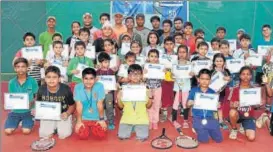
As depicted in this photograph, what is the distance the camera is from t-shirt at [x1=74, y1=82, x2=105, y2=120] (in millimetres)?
4281

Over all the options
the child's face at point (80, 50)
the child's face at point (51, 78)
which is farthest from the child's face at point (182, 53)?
the child's face at point (51, 78)

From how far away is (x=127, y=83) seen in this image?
448cm

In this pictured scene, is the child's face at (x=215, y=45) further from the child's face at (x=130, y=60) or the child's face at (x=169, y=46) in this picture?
the child's face at (x=130, y=60)

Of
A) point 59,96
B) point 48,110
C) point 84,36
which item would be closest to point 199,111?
point 59,96

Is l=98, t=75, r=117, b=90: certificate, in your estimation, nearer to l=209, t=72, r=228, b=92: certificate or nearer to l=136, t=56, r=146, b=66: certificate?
l=136, t=56, r=146, b=66: certificate

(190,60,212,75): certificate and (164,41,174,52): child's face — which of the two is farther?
(164,41,174,52): child's face

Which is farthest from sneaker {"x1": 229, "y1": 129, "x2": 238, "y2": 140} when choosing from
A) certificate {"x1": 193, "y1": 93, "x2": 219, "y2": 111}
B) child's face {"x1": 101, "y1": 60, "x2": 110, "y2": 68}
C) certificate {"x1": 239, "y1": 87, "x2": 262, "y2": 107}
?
child's face {"x1": 101, "y1": 60, "x2": 110, "y2": 68}

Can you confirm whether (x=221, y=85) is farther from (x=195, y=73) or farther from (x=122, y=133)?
(x=122, y=133)

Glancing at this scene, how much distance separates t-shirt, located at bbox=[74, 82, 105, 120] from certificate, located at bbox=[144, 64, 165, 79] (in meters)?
0.65

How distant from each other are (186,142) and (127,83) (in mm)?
999

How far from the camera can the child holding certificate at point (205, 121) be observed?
422 cm

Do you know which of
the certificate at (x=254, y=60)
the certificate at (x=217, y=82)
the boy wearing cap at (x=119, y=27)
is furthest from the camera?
the boy wearing cap at (x=119, y=27)

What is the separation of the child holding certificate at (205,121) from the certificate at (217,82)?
22 centimetres

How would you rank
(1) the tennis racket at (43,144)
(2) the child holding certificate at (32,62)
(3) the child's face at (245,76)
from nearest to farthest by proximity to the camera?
(1) the tennis racket at (43,144) → (3) the child's face at (245,76) → (2) the child holding certificate at (32,62)
